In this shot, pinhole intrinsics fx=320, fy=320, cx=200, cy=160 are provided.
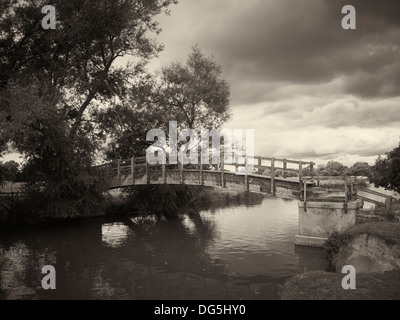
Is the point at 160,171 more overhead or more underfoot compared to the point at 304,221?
more overhead

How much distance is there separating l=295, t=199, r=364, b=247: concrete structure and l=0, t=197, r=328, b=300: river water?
709 millimetres

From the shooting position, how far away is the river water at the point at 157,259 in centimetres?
1091

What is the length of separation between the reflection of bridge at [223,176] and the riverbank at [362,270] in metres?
4.60

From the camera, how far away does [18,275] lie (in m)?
12.4

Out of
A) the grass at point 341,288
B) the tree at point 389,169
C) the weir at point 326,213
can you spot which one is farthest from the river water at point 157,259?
the tree at point 389,169

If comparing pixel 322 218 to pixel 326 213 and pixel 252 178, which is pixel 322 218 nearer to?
pixel 326 213

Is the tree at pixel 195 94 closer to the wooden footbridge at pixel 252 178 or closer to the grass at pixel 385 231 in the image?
the wooden footbridge at pixel 252 178

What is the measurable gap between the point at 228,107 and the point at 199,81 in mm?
3842

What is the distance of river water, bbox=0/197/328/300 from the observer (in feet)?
35.8
